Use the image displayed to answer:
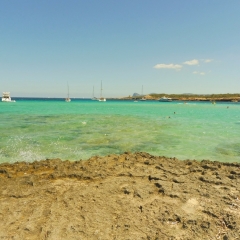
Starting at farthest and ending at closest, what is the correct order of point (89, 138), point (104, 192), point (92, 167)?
point (89, 138)
point (92, 167)
point (104, 192)

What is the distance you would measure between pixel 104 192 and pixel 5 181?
2.95 m

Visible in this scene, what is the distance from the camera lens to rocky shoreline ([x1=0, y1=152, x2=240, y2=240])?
3557 mm

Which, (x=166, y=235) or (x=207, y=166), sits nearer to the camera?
(x=166, y=235)

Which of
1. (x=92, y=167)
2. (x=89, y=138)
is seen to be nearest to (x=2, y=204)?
(x=92, y=167)

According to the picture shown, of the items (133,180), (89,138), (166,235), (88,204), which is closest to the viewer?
(166,235)

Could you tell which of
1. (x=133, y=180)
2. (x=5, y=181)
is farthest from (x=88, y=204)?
(x=5, y=181)

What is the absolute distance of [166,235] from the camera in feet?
11.4

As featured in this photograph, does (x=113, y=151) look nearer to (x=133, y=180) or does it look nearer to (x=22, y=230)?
(x=133, y=180)

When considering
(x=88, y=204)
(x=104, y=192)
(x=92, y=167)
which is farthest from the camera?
(x=92, y=167)

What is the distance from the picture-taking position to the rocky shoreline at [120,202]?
3.56m

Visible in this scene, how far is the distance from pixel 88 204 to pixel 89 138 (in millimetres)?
8993

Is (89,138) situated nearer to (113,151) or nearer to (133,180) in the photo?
(113,151)

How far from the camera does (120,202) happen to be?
4.46 m

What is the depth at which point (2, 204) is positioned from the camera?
14.5 ft
